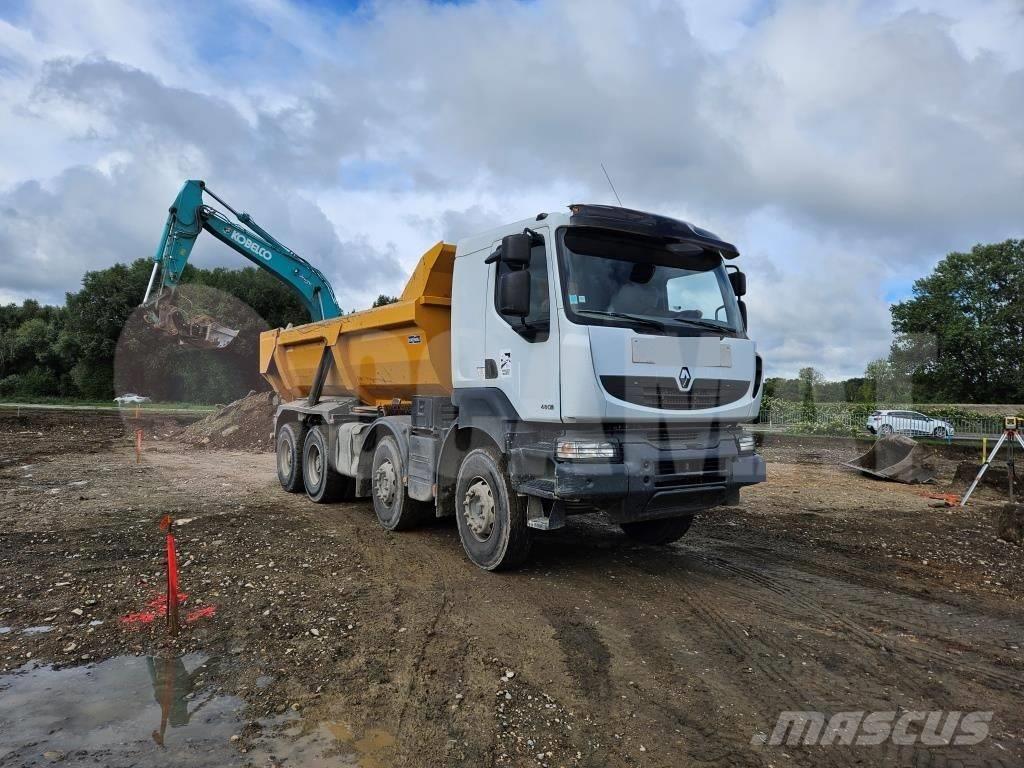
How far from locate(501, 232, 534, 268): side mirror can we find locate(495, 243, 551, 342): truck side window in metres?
0.14

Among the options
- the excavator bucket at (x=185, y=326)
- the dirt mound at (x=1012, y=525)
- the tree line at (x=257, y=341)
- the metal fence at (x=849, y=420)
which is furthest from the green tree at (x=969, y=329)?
the excavator bucket at (x=185, y=326)

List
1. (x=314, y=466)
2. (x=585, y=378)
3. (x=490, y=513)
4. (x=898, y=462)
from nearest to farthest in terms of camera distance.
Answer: (x=585, y=378) < (x=490, y=513) < (x=314, y=466) < (x=898, y=462)

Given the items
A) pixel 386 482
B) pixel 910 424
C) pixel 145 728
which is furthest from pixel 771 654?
pixel 910 424

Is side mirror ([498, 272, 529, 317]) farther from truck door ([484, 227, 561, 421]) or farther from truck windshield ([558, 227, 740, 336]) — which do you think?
truck windshield ([558, 227, 740, 336])

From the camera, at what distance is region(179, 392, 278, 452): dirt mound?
62.0 ft

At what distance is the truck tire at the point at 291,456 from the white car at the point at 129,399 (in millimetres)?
30898

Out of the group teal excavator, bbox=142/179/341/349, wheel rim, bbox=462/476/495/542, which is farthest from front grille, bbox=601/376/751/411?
teal excavator, bbox=142/179/341/349

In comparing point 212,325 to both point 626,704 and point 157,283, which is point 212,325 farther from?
point 626,704

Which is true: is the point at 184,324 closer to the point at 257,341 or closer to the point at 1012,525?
the point at 1012,525

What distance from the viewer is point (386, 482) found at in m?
7.79

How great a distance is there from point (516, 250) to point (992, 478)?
10570 mm

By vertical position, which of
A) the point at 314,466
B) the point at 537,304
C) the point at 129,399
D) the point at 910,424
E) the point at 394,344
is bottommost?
the point at 314,466

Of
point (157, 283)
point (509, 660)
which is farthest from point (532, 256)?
point (157, 283)

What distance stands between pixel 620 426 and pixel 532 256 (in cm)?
160
